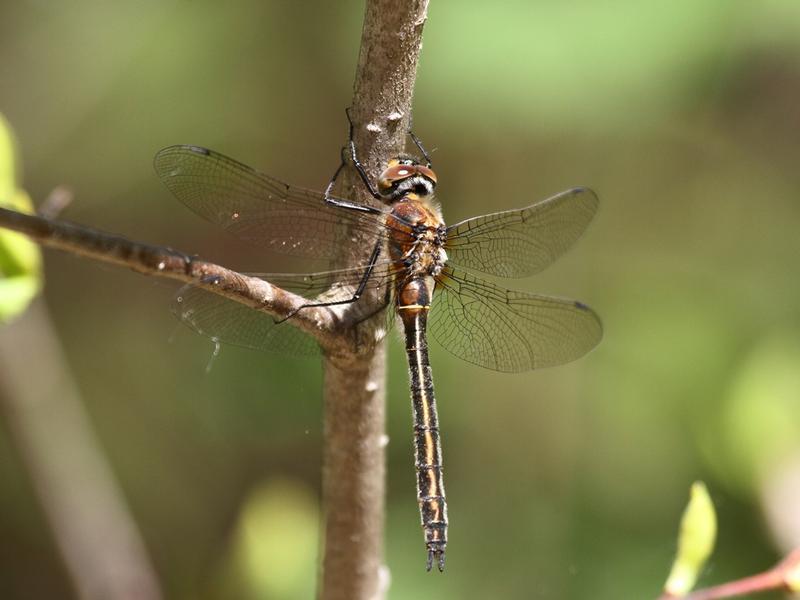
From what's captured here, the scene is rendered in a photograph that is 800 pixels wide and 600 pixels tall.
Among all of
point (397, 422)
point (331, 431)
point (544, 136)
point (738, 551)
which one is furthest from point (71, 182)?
point (738, 551)

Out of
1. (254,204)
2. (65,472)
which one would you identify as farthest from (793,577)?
(65,472)

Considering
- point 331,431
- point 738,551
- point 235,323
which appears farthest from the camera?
point 738,551

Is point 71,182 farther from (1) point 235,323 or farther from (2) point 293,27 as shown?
(1) point 235,323

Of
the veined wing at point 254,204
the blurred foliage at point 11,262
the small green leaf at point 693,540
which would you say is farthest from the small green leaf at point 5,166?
the small green leaf at point 693,540

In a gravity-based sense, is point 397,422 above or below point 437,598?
above

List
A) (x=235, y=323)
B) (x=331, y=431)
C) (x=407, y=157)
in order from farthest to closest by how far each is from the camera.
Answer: (x=407, y=157) < (x=235, y=323) < (x=331, y=431)

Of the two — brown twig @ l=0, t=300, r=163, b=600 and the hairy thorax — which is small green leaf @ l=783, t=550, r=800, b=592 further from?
brown twig @ l=0, t=300, r=163, b=600

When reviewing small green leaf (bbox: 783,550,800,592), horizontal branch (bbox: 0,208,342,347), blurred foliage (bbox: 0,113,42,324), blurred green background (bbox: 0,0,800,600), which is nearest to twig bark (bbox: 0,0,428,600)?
horizontal branch (bbox: 0,208,342,347)

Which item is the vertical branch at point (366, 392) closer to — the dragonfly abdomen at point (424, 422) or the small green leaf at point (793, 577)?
the dragonfly abdomen at point (424, 422)
